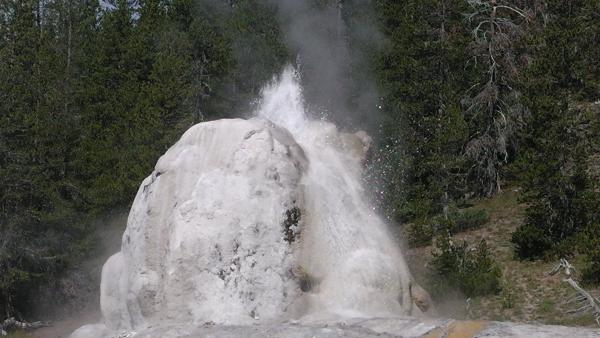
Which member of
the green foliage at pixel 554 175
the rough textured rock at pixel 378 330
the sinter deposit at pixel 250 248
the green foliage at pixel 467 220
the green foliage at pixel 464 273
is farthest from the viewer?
the green foliage at pixel 467 220

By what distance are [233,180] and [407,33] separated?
14680 millimetres

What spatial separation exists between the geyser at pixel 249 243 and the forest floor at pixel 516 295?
231 centimetres

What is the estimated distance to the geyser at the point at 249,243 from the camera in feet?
37.7

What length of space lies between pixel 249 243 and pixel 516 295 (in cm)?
646

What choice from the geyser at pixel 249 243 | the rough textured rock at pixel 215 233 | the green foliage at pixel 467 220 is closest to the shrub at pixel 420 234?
the green foliage at pixel 467 220

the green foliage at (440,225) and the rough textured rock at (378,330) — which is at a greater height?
the green foliage at (440,225)

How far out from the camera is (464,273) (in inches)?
619

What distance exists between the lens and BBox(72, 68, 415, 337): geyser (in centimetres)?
1148

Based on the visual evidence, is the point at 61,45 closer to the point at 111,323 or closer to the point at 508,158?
the point at 508,158

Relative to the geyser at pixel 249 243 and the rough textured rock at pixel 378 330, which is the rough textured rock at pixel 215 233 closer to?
the geyser at pixel 249 243

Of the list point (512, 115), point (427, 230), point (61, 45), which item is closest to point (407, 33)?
point (512, 115)

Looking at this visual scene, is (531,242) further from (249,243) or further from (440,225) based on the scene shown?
(249,243)

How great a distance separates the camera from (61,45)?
35.2 meters

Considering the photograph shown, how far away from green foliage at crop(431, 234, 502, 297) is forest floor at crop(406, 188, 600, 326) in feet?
0.59
